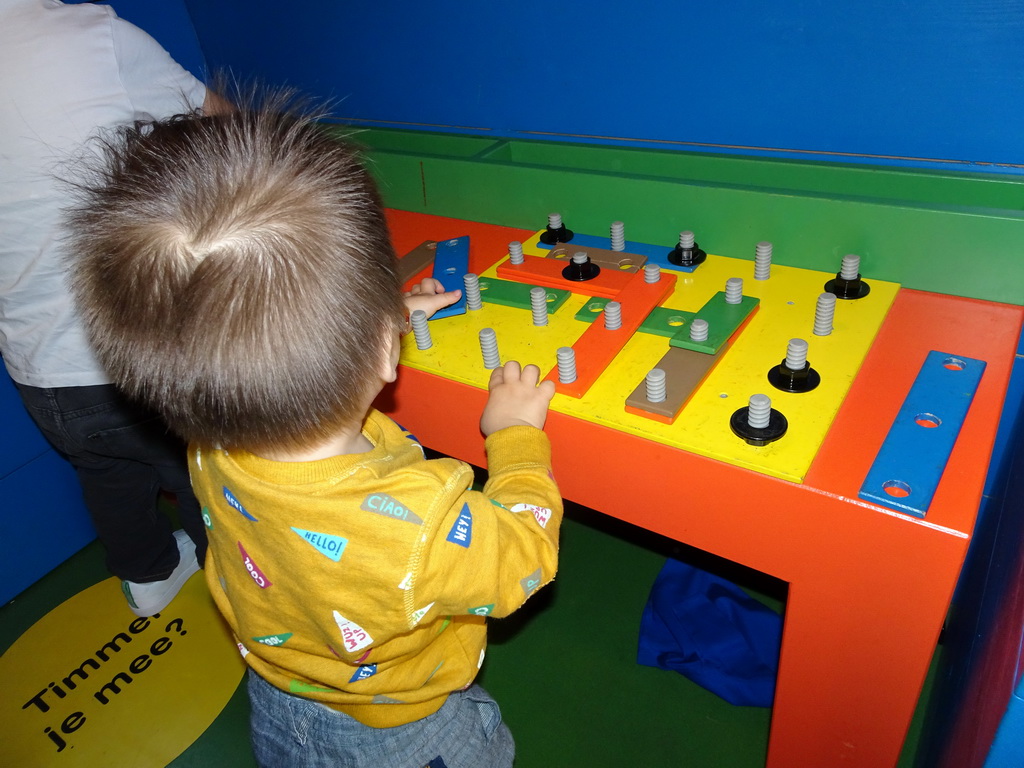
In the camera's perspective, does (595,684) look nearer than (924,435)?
No

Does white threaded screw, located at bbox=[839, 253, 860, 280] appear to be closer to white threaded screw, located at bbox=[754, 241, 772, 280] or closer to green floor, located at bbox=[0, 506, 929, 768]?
white threaded screw, located at bbox=[754, 241, 772, 280]

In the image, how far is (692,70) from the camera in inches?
50.5

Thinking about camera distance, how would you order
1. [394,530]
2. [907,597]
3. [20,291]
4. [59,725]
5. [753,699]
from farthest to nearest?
[59,725] → [753,699] → [20,291] → [907,597] → [394,530]

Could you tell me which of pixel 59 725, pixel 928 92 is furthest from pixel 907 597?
pixel 59 725

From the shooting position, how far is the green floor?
4.10 ft

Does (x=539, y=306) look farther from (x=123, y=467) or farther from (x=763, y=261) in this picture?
(x=123, y=467)

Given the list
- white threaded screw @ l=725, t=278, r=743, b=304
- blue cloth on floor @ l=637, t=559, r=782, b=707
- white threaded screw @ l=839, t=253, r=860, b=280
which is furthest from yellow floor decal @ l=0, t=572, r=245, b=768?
white threaded screw @ l=839, t=253, r=860, b=280

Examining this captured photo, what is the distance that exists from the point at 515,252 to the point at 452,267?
Answer: 12 centimetres

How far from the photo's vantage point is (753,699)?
128 centimetres

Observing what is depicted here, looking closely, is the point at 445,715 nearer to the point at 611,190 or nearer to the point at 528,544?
the point at 528,544

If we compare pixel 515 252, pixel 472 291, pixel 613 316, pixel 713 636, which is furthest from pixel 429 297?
pixel 713 636

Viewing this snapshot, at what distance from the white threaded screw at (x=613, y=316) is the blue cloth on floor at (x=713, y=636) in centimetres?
64

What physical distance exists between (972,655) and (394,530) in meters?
0.81

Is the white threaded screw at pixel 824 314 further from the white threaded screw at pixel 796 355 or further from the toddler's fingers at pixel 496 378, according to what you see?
the toddler's fingers at pixel 496 378
